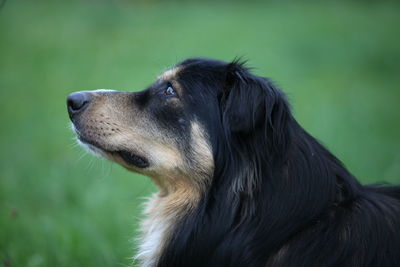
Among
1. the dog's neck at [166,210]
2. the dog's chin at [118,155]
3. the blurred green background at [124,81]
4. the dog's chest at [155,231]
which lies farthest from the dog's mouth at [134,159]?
the blurred green background at [124,81]

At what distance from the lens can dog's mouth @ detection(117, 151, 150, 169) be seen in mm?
3580

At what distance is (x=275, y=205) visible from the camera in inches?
124

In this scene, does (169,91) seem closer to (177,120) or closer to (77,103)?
(177,120)

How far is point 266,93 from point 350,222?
96cm

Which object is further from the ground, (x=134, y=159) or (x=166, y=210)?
(x=134, y=159)

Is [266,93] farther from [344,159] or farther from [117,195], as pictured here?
[344,159]

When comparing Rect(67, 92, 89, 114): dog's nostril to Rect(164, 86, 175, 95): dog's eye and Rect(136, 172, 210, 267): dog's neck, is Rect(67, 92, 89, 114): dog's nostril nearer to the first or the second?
Rect(164, 86, 175, 95): dog's eye

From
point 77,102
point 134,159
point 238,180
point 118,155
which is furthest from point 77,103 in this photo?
point 238,180

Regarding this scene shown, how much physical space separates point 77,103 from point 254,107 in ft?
4.49

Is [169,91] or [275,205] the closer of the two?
[275,205]

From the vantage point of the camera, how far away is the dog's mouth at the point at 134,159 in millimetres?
3580

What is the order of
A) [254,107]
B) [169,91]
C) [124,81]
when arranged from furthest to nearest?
1. [124,81]
2. [169,91]
3. [254,107]

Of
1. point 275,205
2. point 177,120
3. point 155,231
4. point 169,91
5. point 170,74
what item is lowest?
point 155,231

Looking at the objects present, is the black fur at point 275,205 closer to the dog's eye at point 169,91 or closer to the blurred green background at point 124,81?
the dog's eye at point 169,91
